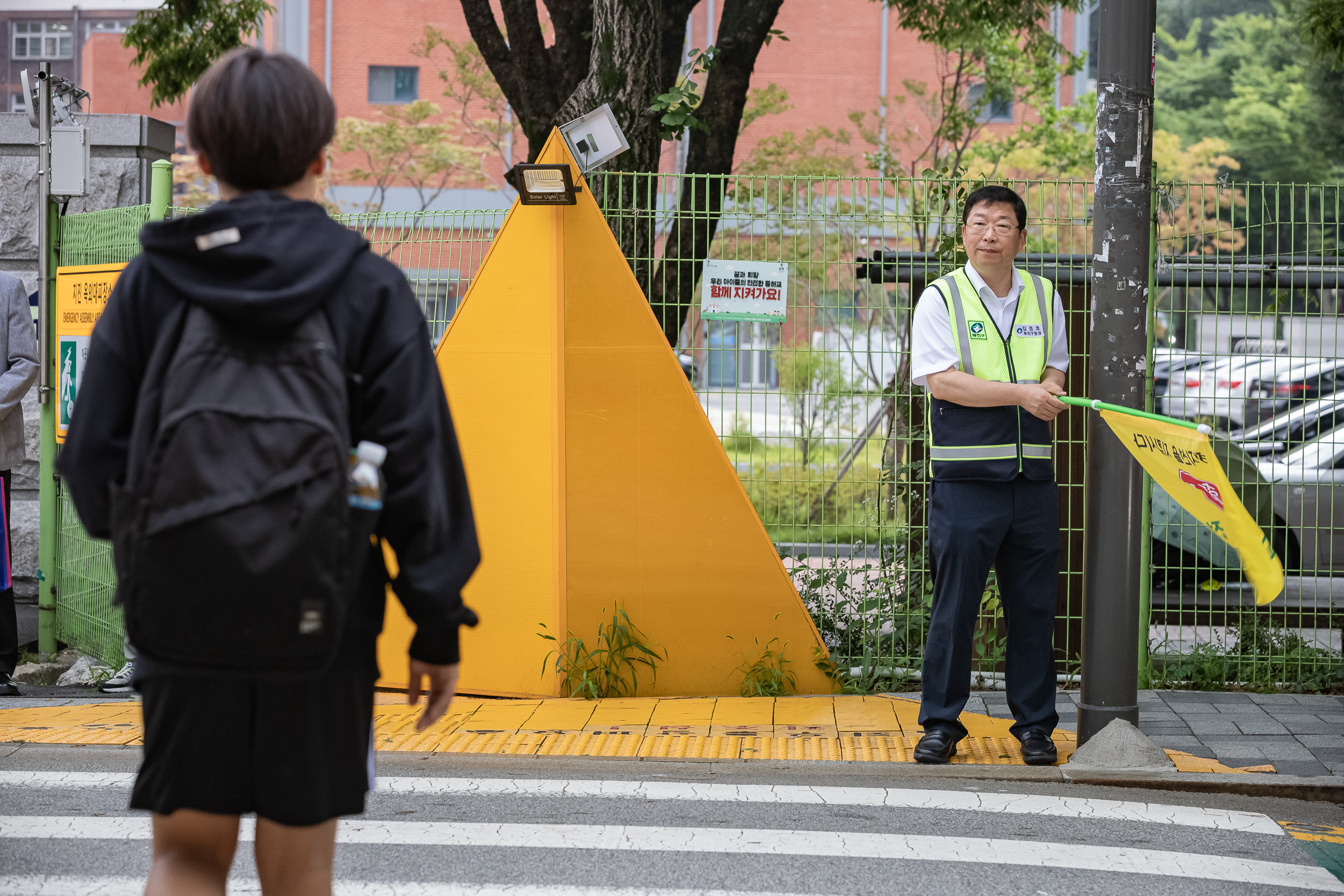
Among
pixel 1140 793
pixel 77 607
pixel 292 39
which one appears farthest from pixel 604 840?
pixel 292 39

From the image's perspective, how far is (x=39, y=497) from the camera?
725cm

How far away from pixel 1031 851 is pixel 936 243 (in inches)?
129

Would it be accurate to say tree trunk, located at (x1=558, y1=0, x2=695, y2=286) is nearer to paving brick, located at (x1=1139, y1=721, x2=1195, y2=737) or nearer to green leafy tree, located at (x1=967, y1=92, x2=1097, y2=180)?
paving brick, located at (x1=1139, y1=721, x2=1195, y2=737)

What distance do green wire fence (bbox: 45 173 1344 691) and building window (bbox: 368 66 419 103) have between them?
104ft

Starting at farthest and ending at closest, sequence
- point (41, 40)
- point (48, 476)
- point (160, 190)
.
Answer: point (41, 40) < point (48, 476) < point (160, 190)

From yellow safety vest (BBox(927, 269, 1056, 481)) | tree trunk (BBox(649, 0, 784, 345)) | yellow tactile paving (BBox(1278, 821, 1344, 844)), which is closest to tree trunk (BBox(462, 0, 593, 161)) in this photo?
tree trunk (BBox(649, 0, 784, 345))

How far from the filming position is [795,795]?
4617mm

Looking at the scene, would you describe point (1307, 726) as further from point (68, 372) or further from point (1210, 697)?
point (68, 372)

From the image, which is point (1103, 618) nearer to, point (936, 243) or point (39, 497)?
point (936, 243)

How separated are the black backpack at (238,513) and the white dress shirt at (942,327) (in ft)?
10.4

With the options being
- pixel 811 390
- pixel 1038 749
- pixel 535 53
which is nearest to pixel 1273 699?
pixel 1038 749

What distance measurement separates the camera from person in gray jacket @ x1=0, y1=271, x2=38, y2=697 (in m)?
6.02

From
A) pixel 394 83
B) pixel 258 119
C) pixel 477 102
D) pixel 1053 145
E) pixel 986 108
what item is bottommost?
pixel 258 119

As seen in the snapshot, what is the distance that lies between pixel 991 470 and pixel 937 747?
41.3 inches
